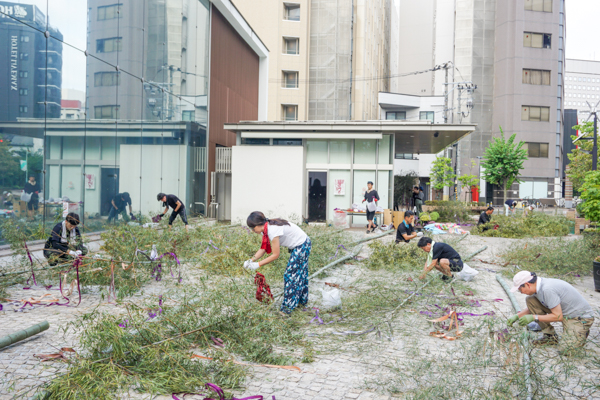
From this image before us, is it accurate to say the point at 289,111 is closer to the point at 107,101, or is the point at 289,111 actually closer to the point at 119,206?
the point at 107,101

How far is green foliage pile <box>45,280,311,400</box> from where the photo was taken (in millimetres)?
3781

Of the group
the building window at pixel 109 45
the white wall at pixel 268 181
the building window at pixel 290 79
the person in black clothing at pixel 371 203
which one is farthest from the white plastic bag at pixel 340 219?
the building window at pixel 290 79

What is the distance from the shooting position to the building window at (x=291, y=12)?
39.6 m

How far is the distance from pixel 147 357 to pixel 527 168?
5281 centimetres

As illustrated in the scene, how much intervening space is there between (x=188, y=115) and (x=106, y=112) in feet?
18.8

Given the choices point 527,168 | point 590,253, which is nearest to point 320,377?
point 590,253

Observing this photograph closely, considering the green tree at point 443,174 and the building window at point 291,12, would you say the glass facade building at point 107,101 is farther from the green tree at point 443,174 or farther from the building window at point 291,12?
the green tree at point 443,174

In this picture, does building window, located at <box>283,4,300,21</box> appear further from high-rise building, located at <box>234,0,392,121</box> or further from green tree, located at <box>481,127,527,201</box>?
green tree, located at <box>481,127,527,201</box>

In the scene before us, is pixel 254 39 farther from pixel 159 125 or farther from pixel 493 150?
pixel 493 150

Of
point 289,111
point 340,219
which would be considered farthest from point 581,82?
point 340,219

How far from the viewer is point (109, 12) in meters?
13.8

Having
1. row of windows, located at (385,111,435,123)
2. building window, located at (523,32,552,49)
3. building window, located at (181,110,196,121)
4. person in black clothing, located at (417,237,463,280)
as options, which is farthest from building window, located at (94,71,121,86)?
building window, located at (523,32,552,49)

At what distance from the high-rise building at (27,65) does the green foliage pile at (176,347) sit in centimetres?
756

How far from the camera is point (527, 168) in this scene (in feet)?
163
